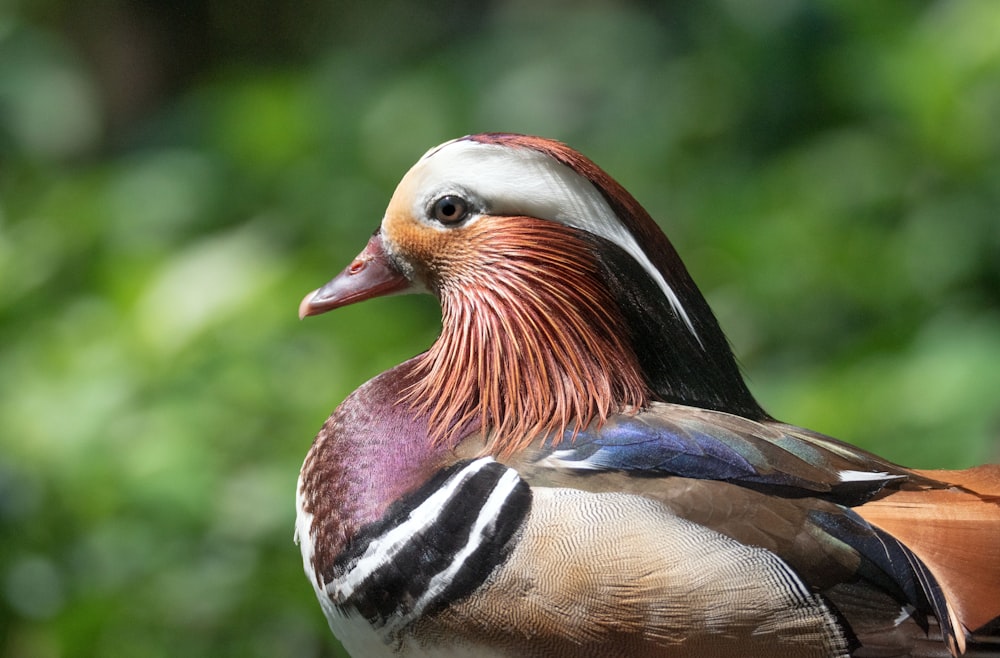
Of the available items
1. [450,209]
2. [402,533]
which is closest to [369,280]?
[450,209]

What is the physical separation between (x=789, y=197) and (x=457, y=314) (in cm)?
207

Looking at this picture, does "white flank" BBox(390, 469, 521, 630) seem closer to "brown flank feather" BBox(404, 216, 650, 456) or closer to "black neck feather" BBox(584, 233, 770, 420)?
"brown flank feather" BBox(404, 216, 650, 456)

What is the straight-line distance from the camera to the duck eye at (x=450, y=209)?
1.16m

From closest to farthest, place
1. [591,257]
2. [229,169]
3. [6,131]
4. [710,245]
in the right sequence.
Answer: [591,257], [710,245], [229,169], [6,131]

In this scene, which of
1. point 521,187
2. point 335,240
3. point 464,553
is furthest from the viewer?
point 335,240

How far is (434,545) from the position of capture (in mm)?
1031

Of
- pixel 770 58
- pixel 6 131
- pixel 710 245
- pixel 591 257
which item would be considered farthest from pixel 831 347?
pixel 6 131

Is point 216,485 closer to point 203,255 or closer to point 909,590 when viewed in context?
point 203,255

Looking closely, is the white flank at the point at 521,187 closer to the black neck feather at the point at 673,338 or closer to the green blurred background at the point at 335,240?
the black neck feather at the point at 673,338

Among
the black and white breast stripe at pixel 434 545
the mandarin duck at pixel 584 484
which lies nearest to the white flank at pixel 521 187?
the mandarin duck at pixel 584 484

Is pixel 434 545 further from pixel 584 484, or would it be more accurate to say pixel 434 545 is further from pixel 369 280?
pixel 369 280

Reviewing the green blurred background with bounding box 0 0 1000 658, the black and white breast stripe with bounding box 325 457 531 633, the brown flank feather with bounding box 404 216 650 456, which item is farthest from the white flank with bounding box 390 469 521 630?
the green blurred background with bounding box 0 0 1000 658

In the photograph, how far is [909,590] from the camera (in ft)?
3.32

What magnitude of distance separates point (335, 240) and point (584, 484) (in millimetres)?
2256
